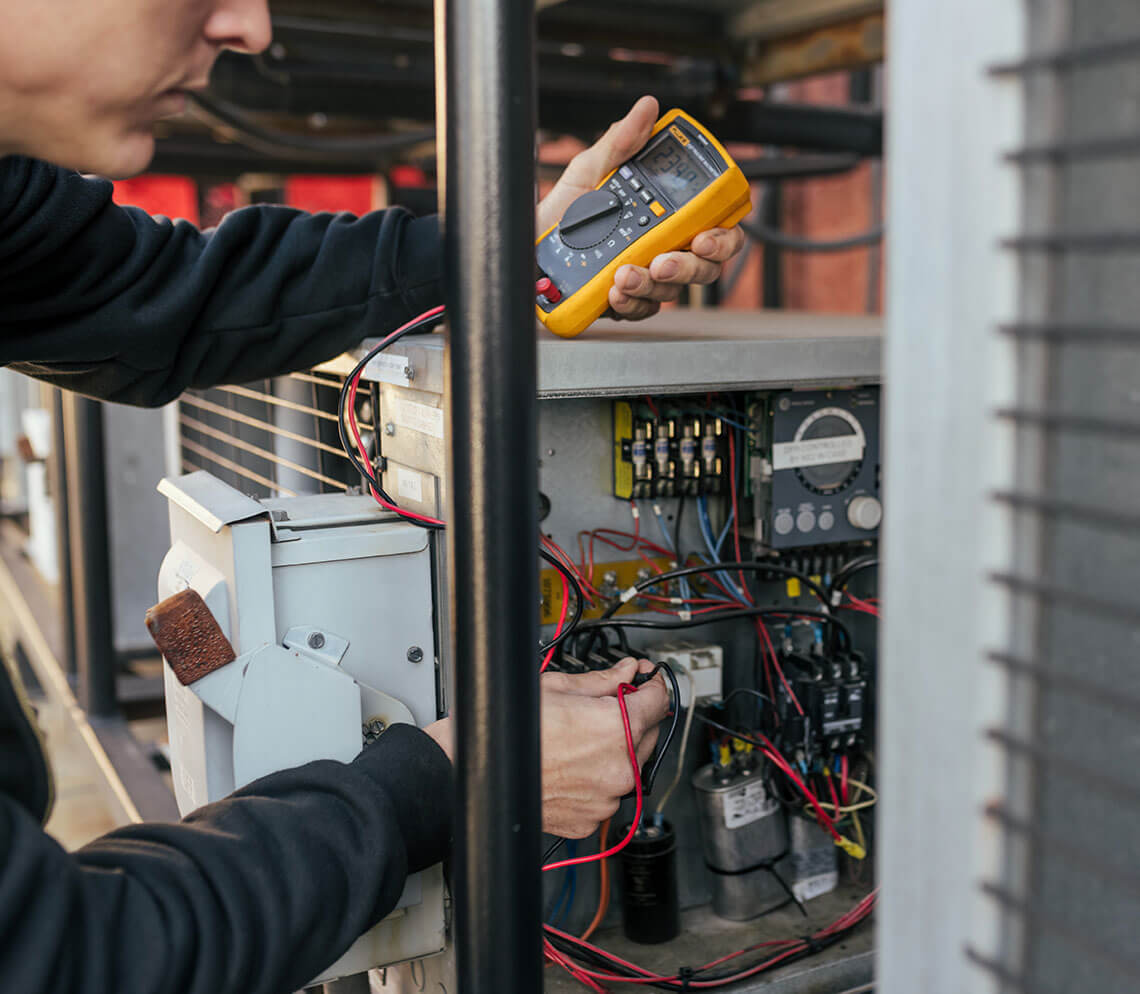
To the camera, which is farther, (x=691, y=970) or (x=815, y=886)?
(x=815, y=886)

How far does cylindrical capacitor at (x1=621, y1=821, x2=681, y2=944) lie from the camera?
1028mm

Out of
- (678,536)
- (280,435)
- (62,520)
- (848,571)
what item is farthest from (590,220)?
(62,520)

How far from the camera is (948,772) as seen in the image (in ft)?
1.32

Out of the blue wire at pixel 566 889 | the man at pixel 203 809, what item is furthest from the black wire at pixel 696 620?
the blue wire at pixel 566 889

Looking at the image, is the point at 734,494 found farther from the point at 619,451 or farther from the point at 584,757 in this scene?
the point at 584,757

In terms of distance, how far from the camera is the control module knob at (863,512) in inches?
41.8

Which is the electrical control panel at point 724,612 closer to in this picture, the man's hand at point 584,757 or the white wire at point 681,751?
the white wire at point 681,751

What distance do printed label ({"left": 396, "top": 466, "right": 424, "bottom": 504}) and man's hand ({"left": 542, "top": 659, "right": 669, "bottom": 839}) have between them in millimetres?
220

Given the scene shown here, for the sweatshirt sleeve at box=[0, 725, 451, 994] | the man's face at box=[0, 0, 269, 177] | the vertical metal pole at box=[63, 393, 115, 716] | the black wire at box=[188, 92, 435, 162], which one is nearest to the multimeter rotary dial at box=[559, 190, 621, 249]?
the man's face at box=[0, 0, 269, 177]

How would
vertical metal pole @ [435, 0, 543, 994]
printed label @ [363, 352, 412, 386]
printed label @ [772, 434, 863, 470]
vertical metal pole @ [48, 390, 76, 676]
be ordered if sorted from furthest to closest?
vertical metal pole @ [48, 390, 76, 676]
printed label @ [772, 434, 863, 470]
printed label @ [363, 352, 412, 386]
vertical metal pole @ [435, 0, 543, 994]

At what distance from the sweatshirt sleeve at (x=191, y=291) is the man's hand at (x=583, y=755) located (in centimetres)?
44

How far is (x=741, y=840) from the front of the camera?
3.51 ft

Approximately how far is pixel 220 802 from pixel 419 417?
1.22ft

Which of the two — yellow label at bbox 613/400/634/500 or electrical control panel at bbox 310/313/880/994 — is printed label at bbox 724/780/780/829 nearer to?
electrical control panel at bbox 310/313/880/994
